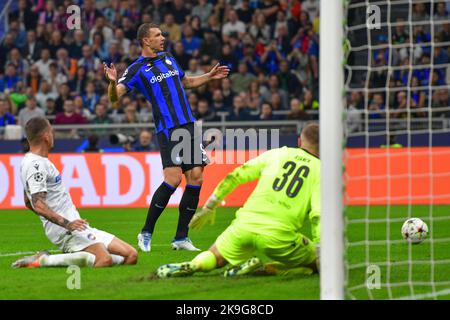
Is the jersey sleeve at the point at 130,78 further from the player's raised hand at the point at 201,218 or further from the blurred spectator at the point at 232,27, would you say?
the blurred spectator at the point at 232,27

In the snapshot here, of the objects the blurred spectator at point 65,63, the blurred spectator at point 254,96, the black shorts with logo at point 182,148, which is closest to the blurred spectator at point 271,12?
the blurred spectator at point 254,96

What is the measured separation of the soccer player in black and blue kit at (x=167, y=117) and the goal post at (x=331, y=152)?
3.83 metres

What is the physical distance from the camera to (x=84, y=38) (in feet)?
69.5

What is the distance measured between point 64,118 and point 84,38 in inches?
126

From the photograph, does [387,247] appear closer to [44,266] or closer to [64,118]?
[44,266]

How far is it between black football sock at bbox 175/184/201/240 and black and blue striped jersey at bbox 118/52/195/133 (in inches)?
26.9

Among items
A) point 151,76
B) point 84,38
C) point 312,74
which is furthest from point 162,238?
point 84,38

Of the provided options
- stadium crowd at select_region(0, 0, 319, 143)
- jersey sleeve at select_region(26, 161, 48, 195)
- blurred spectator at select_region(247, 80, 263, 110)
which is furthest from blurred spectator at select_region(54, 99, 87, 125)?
jersey sleeve at select_region(26, 161, 48, 195)

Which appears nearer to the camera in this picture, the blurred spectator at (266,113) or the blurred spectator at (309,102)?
the blurred spectator at (266,113)

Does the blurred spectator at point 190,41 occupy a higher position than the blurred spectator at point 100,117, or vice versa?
the blurred spectator at point 190,41

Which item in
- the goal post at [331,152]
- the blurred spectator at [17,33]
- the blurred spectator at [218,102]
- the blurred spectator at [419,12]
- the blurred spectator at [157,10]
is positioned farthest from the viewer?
the blurred spectator at [17,33]

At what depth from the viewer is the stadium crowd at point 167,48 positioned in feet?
62.8

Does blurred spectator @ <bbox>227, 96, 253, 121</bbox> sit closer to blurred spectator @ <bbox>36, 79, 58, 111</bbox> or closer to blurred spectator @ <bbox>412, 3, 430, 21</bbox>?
blurred spectator @ <bbox>412, 3, 430, 21</bbox>

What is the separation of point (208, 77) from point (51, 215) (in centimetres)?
293
